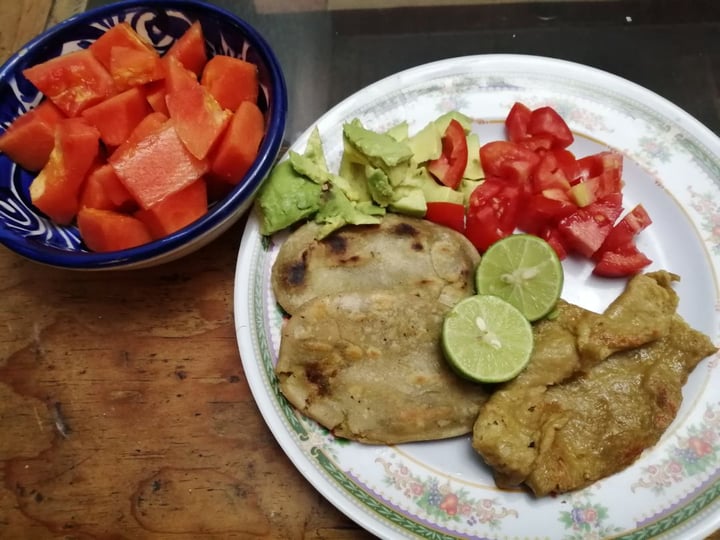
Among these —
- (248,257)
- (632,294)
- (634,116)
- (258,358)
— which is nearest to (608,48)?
(634,116)

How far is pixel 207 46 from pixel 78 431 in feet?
5.88

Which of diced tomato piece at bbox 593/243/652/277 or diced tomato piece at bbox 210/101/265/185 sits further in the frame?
diced tomato piece at bbox 593/243/652/277

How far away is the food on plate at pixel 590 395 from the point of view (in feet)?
7.34

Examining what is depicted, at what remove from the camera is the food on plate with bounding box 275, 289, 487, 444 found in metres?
2.37

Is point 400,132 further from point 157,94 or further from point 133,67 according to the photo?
point 133,67

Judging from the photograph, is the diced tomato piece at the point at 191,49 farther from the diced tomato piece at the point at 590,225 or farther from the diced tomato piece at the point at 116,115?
the diced tomato piece at the point at 590,225

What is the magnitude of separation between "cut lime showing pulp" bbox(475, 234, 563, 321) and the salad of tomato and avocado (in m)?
0.21

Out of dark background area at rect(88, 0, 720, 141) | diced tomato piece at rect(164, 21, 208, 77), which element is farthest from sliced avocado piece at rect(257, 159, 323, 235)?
dark background area at rect(88, 0, 720, 141)

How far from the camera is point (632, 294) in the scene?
8.11 feet

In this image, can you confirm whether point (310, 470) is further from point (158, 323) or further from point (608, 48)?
point (608, 48)

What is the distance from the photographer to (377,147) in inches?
101

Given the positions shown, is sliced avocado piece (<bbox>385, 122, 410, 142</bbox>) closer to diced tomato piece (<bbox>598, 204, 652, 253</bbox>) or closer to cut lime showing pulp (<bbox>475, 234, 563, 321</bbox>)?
cut lime showing pulp (<bbox>475, 234, 563, 321</bbox>)

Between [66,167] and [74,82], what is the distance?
1.28ft

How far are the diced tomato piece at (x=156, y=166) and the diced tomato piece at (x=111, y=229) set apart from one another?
0.38 feet
